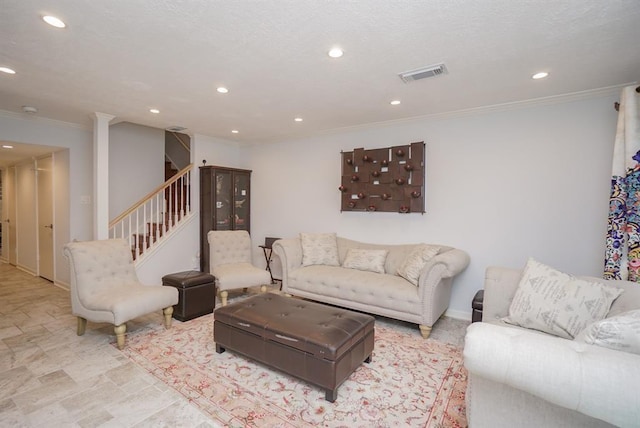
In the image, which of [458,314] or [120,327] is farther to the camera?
[458,314]

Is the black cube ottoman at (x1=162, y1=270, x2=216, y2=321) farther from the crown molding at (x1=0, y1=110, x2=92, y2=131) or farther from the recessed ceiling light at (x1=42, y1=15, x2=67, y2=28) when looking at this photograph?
the crown molding at (x1=0, y1=110, x2=92, y2=131)

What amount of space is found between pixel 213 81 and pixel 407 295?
2922 millimetres

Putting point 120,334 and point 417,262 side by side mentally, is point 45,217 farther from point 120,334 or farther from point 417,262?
point 417,262

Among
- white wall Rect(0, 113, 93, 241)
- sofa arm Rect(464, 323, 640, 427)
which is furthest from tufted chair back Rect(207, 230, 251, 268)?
sofa arm Rect(464, 323, 640, 427)

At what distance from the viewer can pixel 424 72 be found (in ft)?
8.81

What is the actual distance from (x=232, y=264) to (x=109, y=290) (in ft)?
5.61

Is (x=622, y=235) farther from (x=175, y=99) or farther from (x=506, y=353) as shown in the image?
(x=175, y=99)

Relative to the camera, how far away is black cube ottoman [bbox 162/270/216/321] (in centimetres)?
358

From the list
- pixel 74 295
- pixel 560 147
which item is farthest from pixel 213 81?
pixel 560 147

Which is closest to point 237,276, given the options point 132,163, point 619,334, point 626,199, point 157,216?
point 157,216

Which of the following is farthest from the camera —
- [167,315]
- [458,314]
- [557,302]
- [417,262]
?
[458,314]

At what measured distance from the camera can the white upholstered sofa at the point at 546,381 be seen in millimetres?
999

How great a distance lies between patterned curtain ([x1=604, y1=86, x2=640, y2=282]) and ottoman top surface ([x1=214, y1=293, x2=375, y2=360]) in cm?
222

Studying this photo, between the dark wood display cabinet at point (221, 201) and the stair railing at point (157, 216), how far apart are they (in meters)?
0.30
